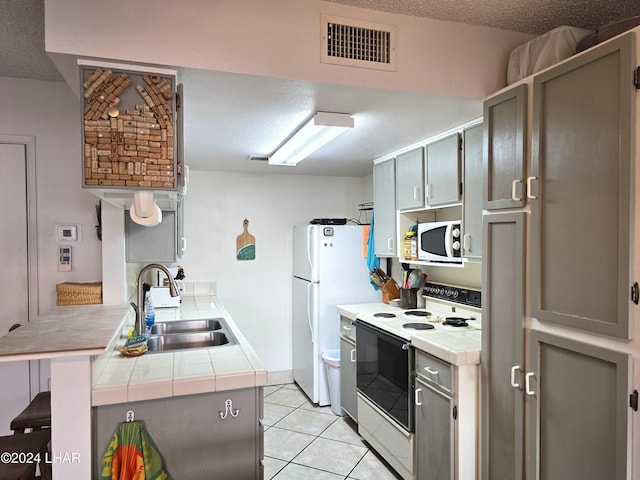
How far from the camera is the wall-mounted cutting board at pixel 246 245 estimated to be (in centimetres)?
429

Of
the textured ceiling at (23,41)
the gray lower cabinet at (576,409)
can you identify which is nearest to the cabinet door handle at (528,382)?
the gray lower cabinet at (576,409)

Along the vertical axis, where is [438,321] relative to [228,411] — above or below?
above

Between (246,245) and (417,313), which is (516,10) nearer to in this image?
(417,313)

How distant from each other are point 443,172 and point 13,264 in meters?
2.88

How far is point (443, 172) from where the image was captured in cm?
269

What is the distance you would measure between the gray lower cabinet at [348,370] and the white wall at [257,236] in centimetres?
113

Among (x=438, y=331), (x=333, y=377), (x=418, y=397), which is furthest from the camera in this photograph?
(x=333, y=377)

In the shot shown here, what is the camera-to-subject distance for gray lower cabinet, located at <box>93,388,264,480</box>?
5.61 ft

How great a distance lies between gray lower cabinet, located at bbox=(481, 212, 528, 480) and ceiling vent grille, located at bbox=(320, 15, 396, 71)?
2.98ft

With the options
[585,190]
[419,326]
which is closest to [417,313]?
[419,326]

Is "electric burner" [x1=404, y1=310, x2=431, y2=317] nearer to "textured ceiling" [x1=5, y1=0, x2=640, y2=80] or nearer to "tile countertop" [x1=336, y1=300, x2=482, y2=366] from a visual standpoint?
"tile countertop" [x1=336, y1=300, x2=482, y2=366]

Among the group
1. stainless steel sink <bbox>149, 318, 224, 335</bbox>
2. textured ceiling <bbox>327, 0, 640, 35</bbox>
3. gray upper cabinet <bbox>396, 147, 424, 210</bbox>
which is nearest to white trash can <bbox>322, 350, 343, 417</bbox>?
stainless steel sink <bbox>149, 318, 224, 335</bbox>

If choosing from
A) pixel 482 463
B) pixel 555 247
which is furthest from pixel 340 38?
pixel 482 463

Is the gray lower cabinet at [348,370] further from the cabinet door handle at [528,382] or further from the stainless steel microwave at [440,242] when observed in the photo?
the cabinet door handle at [528,382]
